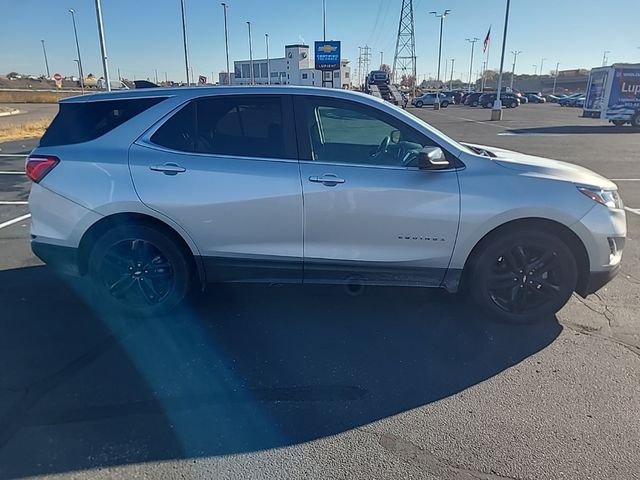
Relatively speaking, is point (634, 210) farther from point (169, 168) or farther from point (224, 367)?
point (169, 168)

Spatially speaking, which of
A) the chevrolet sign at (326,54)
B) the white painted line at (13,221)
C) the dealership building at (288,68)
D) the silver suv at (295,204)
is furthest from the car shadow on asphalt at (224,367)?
the dealership building at (288,68)

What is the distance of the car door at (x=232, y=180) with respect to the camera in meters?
3.34

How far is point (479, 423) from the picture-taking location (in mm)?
2529

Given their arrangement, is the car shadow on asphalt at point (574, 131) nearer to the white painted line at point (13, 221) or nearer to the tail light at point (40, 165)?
the white painted line at point (13, 221)

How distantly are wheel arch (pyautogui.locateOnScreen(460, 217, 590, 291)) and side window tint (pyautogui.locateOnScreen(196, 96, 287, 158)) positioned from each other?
174 centimetres

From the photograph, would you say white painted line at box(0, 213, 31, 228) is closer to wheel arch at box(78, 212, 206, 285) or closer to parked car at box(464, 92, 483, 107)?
wheel arch at box(78, 212, 206, 285)

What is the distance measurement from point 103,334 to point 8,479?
54.5 inches

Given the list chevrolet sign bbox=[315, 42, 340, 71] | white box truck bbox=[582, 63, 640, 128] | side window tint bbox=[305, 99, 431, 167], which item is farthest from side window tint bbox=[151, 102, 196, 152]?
chevrolet sign bbox=[315, 42, 340, 71]

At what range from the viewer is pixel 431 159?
321cm

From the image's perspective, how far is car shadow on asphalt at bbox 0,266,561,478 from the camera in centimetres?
241

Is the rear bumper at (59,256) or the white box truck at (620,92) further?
the white box truck at (620,92)

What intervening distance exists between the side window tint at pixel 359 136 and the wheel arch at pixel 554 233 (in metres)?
0.86

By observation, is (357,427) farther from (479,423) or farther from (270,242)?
(270,242)

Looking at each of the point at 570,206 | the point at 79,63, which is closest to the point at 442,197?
the point at 570,206
